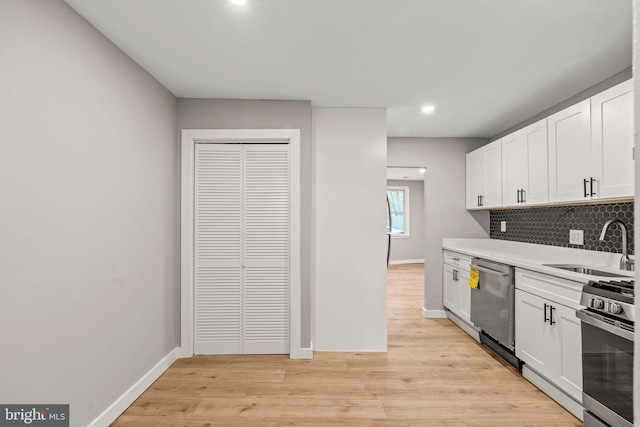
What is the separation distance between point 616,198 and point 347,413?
239 cm

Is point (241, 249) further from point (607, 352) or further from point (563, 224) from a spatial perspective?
point (563, 224)

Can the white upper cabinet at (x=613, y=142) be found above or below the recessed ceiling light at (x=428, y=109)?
below

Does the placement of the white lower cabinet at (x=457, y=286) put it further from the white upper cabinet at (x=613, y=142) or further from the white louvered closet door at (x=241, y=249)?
the white louvered closet door at (x=241, y=249)

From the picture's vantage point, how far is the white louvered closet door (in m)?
3.29

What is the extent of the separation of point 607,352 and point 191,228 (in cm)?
325

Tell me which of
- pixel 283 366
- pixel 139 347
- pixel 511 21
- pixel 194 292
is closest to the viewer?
pixel 511 21

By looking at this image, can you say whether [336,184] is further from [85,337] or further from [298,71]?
[85,337]

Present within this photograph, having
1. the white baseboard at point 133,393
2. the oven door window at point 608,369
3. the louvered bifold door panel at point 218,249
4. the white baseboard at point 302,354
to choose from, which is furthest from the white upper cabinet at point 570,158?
the white baseboard at point 133,393

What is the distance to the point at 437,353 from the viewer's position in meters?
3.36

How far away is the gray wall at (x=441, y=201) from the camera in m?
4.61

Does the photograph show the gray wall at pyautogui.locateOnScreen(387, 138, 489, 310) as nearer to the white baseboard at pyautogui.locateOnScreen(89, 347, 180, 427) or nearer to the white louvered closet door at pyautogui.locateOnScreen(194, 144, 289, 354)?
the white louvered closet door at pyautogui.locateOnScreen(194, 144, 289, 354)

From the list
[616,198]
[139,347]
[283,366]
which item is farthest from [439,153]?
[139,347]

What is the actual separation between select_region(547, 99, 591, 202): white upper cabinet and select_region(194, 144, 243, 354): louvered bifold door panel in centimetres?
287

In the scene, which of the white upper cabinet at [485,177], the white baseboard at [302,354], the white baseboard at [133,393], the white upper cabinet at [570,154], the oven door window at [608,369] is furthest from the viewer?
the white upper cabinet at [485,177]
